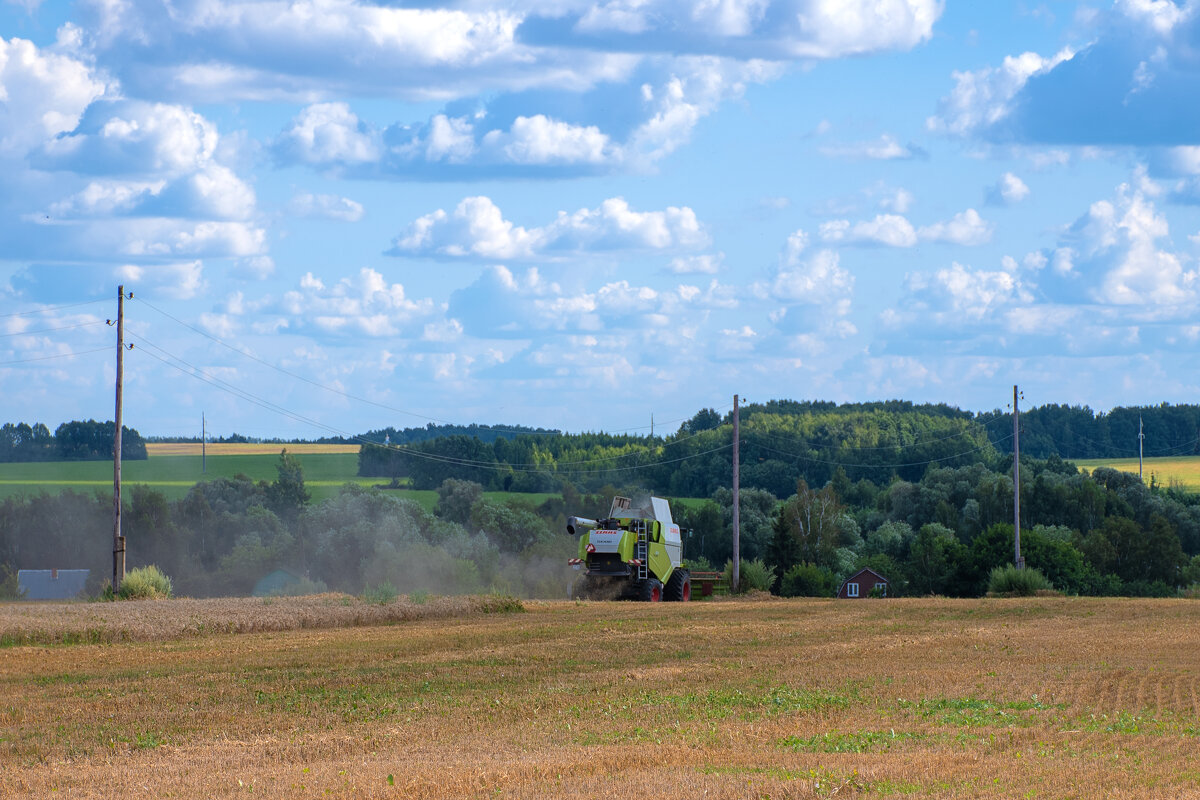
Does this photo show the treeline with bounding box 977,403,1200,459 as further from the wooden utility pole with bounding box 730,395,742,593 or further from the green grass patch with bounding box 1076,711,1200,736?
the green grass patch with bounding box 1076,711,1200,736

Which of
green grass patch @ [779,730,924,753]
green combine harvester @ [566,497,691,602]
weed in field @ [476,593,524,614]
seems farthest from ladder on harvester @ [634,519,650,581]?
green grass patch @ [779,730,924,753]

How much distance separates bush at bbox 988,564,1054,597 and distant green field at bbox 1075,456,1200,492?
77.5m

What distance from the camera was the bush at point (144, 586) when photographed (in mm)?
35688

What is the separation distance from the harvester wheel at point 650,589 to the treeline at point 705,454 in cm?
4550

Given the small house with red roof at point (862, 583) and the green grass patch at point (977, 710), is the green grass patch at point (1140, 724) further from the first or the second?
the small house with red roof at point (862, 583)

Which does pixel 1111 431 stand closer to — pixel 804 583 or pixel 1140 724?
pixel 804 583

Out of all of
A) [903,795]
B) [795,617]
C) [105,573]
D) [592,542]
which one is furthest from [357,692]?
[105,573]

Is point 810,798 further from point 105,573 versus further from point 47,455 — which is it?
point 47,455

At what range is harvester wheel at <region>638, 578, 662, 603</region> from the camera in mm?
40031

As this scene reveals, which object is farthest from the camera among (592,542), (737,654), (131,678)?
(592,542)

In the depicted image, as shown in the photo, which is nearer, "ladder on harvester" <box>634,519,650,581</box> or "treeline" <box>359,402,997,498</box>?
"ladder on harvester" <box>634,519,650,581</box>

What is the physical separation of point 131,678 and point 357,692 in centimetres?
451

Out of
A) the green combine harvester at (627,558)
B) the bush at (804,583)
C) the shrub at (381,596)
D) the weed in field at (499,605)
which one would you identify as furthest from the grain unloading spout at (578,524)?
the bush at (804,583)

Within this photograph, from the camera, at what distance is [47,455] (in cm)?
9156
